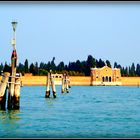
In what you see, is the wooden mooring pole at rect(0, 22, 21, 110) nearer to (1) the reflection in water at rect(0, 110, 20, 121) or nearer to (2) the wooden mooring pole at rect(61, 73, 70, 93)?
(1) the reflection in water at rect(0, 110, 20, 121)

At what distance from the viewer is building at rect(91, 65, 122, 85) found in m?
54.0

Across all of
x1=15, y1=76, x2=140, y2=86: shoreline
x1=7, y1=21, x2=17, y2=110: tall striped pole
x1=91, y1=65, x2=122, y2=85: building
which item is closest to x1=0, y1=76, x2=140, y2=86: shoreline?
x1=15, y1=76, x2=140, y2=86: shoreline

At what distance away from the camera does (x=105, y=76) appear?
55562 millimetres

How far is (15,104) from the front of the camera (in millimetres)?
10414

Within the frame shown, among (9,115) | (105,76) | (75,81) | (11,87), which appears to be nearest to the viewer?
(9,115)

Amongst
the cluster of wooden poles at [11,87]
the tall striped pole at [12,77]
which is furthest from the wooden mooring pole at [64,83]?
the cluster of wooden poles at [11,87]

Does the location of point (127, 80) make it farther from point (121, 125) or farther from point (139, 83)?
point (121, 125)

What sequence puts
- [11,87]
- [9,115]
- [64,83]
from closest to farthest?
1. [9,115]
2. [11,87]
3. [64,83]

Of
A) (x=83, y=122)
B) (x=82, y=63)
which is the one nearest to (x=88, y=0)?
(x=83, y=122)

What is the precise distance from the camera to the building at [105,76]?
54.0 m

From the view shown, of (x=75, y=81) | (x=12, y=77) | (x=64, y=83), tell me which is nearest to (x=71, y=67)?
(x=75, y=81)

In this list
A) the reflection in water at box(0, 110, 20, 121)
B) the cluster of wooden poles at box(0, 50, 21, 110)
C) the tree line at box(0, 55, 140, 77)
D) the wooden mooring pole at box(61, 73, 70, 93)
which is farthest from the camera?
the tree line at box(0, 55, 140, 77)

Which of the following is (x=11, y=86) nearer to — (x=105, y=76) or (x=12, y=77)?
(x=12, y=77)

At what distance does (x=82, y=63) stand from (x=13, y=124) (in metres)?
46.1
